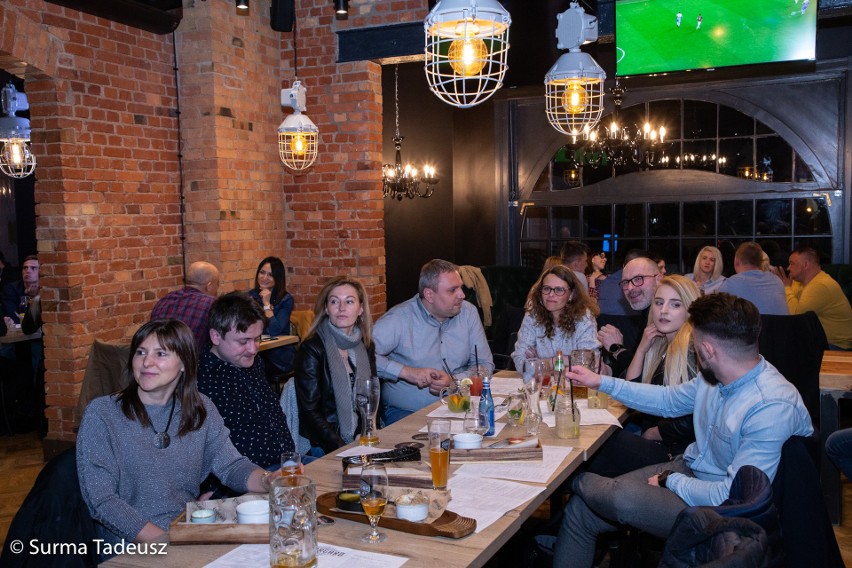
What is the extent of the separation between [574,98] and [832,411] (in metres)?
2.12

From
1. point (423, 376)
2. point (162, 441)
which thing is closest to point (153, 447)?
point (162, 441)

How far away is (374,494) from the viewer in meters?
1.92

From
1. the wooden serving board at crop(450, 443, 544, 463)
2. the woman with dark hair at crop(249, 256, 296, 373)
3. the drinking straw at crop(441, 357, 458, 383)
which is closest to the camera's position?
the wooden serving board at crop(450, 443, 544, 463)

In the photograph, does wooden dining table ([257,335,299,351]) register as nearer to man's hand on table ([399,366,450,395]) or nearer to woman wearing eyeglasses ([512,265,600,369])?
man's hand on table ([399,366,450,395])

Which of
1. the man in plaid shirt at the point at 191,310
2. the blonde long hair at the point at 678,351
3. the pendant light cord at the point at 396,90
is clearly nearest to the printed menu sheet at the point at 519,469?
the blonde long hair at the point at 678,351

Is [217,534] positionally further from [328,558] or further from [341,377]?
[341,377]

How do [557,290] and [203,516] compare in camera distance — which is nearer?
[203,516]

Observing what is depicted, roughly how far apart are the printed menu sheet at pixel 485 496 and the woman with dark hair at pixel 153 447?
61cm

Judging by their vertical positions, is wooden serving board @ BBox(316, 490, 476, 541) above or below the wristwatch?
below

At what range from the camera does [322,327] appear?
359cm

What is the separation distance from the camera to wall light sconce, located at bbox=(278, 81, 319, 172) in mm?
5652

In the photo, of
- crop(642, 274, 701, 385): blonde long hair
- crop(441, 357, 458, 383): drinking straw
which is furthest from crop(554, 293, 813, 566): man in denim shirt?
crop(441, 357, 458, 383): drinking straw

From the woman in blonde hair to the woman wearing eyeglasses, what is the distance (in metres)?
0.59

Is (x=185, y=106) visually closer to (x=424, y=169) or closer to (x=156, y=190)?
(x=156, y=190)
